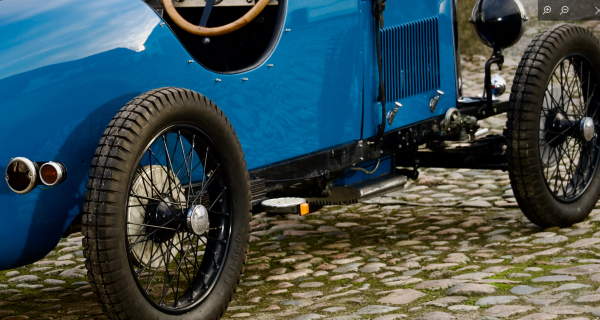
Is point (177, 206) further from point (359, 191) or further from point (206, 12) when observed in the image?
point (359, 191)

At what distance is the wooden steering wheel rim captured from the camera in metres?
3.37

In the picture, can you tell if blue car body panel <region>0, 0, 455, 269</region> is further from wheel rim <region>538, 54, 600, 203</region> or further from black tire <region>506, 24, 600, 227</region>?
wheel rim <region>538, 54, 600, 203</region>

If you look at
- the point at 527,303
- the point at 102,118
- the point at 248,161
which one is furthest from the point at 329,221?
the point at 102,118

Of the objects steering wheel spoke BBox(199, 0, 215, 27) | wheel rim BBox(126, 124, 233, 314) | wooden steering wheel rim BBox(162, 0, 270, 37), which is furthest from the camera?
steering wheel spoke BBox(199, 0, 215, 27)

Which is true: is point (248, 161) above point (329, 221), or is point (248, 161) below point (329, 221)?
above

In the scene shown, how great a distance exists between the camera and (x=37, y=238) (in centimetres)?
266

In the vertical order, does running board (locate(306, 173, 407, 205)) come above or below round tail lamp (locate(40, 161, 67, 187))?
below

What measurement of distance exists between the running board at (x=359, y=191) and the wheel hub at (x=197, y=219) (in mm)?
1235

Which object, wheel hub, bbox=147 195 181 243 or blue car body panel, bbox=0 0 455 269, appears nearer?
blue car body panel, bbox=0 0 455 269

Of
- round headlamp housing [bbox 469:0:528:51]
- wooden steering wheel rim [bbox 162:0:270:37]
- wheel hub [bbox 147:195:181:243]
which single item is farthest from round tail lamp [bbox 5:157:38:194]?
round headlamp housing [bbox 469:0:528:51]

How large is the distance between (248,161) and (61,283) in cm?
123

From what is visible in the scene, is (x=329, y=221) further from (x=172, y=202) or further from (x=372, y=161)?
(x=172, y=202)

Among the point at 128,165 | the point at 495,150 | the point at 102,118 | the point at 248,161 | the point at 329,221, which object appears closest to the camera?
the point at 128,165

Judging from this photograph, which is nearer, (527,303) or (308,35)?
(527,303)
